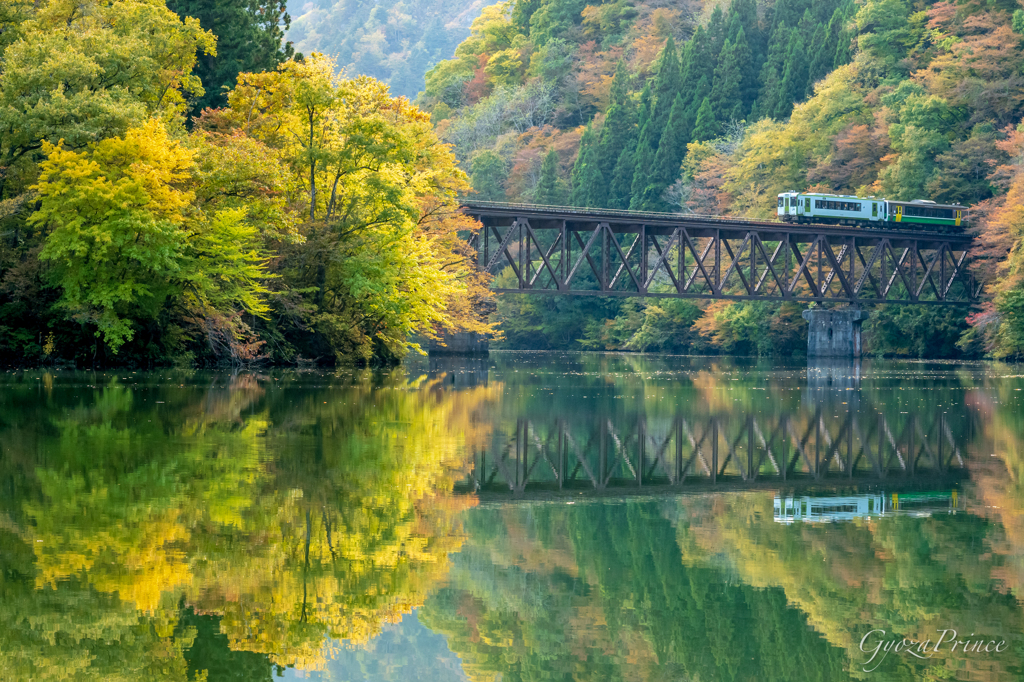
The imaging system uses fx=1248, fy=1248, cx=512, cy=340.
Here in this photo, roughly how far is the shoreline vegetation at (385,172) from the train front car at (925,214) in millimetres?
1346

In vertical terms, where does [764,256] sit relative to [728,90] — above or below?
below

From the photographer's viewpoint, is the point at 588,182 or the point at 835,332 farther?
the point at 588,182

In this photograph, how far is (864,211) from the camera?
241 ft

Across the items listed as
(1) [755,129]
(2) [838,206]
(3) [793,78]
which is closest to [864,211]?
(2) [838,206]

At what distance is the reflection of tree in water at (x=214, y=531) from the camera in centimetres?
681

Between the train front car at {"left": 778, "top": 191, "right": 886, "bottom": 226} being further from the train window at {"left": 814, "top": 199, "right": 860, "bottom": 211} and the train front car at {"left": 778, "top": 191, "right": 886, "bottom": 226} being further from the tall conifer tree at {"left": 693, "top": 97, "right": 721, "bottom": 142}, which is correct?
the tall conifer tree at {"left": 693, "top": 97, "right": 721, "bottom": 142}

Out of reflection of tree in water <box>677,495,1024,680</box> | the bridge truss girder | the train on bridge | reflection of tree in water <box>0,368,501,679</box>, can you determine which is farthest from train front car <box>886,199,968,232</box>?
reflection of tree in water <box>677,495,1024,680</box>

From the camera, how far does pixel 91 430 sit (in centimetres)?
1672

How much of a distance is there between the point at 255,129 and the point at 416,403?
20.4 m

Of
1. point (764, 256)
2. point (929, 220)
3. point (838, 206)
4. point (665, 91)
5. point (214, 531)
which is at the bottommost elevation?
point (214, 531)

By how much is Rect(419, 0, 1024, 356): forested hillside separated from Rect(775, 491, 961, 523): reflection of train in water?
5291 centimetres

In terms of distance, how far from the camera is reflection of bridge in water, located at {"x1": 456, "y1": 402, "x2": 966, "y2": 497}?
1390 centimetres

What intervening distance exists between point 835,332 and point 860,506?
6351cm

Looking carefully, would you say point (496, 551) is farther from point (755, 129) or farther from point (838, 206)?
point (755, 129)
